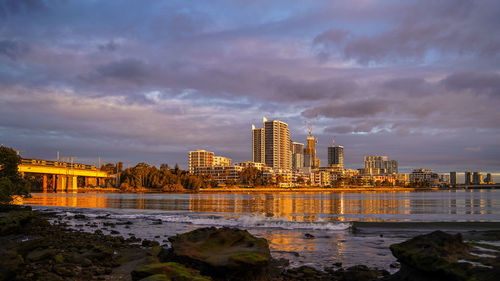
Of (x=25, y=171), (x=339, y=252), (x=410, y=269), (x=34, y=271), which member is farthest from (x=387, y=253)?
(x=25, y=171)

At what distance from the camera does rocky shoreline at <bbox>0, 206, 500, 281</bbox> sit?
12109 mm

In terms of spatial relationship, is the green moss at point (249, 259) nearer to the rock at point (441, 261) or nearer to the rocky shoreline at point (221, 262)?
the rocky shoreline at point (221, 262)

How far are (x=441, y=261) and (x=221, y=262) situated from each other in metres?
8.02


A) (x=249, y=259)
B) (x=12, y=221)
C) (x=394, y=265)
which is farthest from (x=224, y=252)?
(x=12, y=221)

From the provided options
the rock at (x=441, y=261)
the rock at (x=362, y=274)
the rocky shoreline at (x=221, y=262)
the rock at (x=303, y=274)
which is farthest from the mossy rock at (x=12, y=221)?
the rock at (x=441, y=261)

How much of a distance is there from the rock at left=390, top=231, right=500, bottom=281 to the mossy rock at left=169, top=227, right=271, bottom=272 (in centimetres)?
546

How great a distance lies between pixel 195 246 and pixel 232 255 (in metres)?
2.52

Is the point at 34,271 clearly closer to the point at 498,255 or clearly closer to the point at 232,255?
the point at 232,255

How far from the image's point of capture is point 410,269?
13.3 m

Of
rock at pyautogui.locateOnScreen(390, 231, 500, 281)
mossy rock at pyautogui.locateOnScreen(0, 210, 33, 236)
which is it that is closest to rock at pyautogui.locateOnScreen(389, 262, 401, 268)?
rock at pyautogui.locateOnScreen(390, 231, 500, 281)

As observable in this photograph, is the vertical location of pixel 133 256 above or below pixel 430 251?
below

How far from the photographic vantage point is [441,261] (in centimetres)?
1204

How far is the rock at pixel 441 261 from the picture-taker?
1138 centimetres

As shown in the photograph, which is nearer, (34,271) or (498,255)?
(498,255)
